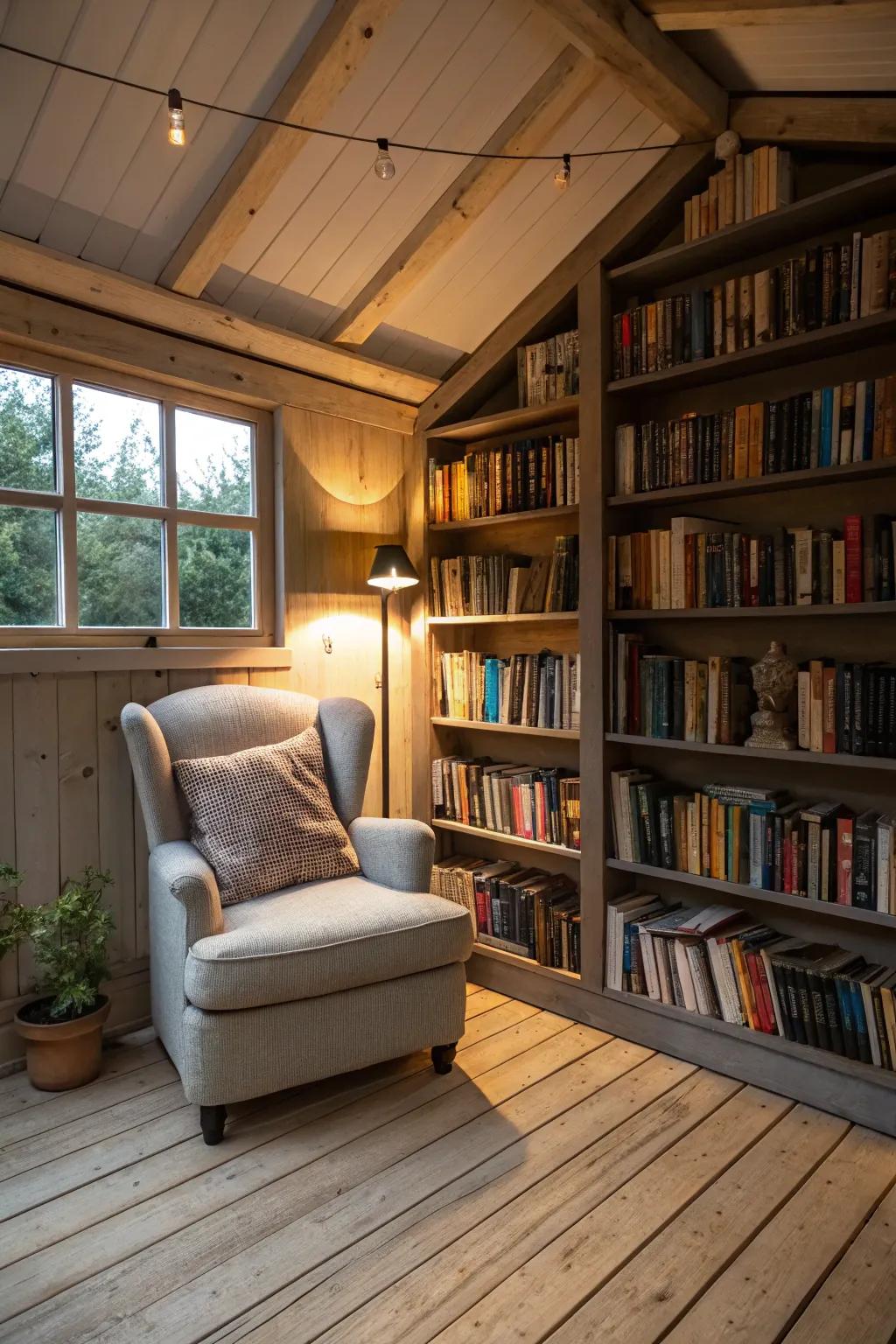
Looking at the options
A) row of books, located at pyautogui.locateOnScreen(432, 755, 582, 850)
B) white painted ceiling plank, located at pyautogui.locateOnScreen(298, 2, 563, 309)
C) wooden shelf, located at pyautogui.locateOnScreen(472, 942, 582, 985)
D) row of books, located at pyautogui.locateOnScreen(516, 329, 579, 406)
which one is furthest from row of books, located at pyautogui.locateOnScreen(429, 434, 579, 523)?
wooden shelf, located at pyautogui.locateOnScreen(472, 942, 582, 985)

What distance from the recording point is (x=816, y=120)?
2250 mm

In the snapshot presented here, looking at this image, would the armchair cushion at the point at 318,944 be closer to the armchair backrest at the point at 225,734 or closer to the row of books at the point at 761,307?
the armchair backrest at the point at 225,734

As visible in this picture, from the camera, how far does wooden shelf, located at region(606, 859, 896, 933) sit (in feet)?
7.00

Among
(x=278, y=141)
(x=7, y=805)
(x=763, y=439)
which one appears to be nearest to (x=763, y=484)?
(x=763, y=439)

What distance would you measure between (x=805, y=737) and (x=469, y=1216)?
1405 mm

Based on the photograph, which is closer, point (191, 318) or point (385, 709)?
point (191, 318)

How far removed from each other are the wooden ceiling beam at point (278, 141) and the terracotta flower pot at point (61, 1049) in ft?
6.85

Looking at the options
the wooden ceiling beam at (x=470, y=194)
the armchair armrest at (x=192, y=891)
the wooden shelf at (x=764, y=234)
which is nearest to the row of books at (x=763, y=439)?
the wooden shelf at (x=764, y=234)

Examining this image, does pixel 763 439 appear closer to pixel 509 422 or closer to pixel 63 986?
pixel 509 422

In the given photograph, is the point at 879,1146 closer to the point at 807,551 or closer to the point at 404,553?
the point at 807,551

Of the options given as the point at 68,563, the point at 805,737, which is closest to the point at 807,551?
the point at 805,737

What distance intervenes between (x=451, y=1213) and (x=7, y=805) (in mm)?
1564

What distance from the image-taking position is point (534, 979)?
2857mm

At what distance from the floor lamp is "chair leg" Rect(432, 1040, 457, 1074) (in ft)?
3.17
